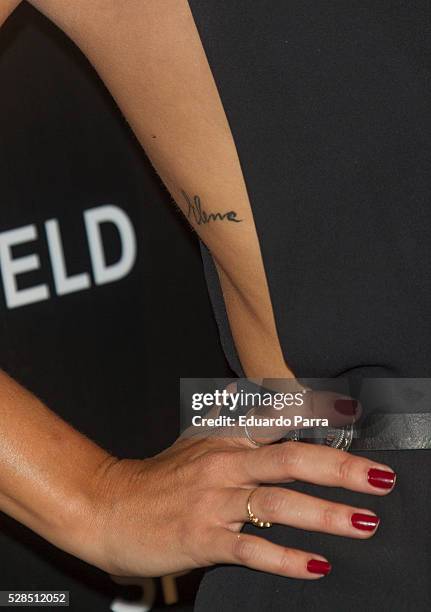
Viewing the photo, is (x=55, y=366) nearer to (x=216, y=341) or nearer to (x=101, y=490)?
(x=216, y=341)

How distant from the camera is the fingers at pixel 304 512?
0.63m

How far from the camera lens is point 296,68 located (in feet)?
2.01

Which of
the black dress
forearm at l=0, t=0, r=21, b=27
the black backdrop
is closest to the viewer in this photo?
the black dress

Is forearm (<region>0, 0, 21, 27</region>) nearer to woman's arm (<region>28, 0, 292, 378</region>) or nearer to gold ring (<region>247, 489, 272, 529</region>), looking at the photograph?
woman's arm (<region>28, 0, 292, 378</region>)

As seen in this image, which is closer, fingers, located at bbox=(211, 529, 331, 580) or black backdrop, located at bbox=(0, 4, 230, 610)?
fingers, located at bbox=(211, 529, 331, 580)

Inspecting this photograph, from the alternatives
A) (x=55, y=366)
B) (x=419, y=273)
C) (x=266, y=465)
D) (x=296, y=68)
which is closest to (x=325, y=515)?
(x=266, y=465)

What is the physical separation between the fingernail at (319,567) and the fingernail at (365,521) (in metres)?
0.04

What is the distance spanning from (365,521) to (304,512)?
0.15 ft

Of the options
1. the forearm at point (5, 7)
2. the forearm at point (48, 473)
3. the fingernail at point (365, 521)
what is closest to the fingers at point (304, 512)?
the fingernail at point (365, 521)

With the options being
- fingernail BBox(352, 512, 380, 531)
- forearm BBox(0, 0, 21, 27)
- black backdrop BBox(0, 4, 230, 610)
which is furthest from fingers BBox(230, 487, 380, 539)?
black backdrop BBox(0, 4, 230, 610)

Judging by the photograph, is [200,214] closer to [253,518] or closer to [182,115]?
[182,115]

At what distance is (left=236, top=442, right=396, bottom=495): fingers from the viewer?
0.63 metres

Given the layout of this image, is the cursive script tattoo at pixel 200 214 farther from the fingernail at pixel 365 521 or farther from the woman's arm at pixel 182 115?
the fingernail at pixel 365 521

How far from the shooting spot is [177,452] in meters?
0.76
